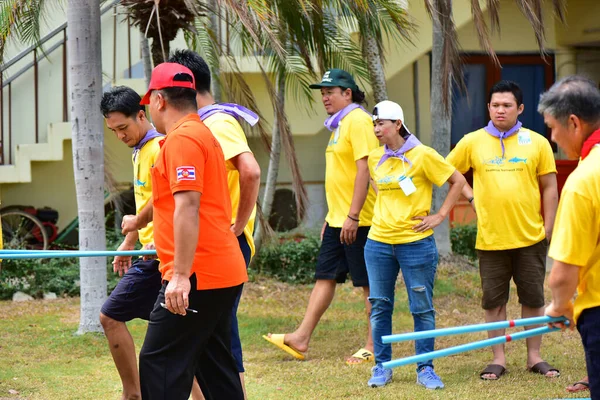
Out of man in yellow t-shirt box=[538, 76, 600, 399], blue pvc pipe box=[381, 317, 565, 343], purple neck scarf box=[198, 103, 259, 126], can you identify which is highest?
purple neck scarf box=[198, 103, 259, 126]

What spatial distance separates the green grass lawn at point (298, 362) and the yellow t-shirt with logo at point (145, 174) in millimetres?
1293

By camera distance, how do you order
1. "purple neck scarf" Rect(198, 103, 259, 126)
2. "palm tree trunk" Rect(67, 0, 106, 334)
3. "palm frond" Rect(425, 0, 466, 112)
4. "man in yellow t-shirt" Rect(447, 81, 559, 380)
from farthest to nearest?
"palm tree trunk" Rect(67, 0, 106, 334) → "palm frond" Rect(425, 0, 466, 112) → "man in yellow t-shirt" Rect(447, 81, 559, 380) → "purple neck scarf" Rect(198, 103, 259, 126)

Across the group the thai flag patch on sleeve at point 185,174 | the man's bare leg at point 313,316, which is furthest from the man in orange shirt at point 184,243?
the man's bare leg at point 313,316

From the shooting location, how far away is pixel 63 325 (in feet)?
26.9

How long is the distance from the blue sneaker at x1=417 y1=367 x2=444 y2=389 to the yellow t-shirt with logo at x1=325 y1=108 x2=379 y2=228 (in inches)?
49.1

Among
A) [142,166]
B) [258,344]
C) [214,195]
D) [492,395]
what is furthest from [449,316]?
[214,195]

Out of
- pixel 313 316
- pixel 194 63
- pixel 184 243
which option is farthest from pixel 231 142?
pixel 313 316

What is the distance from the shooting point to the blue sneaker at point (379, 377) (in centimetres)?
614

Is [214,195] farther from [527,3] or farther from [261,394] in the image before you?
[527,3]

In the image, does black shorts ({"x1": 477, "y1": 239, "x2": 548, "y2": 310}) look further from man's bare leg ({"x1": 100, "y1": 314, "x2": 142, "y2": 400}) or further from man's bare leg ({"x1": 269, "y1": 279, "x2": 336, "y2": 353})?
man's bare leg ({"x1": 100, "y1": 314, "x2": 142, "y2": 400})

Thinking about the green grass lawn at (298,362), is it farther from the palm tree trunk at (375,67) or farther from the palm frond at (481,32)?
the palm frond at (481,32)

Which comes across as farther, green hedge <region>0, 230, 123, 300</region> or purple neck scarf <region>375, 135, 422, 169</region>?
green hedge <region>0, 230, 123, 300</region>

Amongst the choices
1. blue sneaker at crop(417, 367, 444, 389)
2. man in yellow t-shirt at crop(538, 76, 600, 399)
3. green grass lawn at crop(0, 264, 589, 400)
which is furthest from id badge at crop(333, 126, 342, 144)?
man in yellow t-shirt at crop(538, 76, 600, 399)

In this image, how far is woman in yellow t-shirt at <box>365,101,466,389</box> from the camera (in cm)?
611
